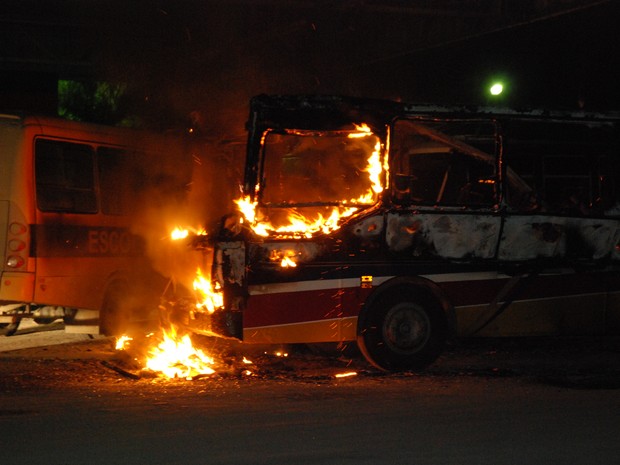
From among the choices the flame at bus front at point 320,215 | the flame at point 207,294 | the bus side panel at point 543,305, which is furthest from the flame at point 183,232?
the bus side panel at point 543,305

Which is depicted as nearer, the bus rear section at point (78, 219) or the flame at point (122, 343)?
the bus rear section at point (78, 219)

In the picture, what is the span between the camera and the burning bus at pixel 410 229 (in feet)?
32.8

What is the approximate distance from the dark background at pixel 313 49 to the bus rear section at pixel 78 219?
3.17 m

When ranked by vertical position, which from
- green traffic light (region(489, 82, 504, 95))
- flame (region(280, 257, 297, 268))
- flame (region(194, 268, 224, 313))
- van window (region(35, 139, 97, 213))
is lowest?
flame (region(194, 268, 224, 313))

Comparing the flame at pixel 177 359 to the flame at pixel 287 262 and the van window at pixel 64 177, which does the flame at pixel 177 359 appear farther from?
the van window at pixel 64 177

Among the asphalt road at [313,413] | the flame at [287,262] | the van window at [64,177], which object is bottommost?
the asphalt road at [313,413]

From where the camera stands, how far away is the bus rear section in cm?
1180

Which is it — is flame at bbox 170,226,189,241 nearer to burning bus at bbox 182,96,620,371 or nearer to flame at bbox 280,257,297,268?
burning bus at bbox 182,96,620,371

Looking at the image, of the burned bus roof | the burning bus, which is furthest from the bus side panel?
the burned bus roof

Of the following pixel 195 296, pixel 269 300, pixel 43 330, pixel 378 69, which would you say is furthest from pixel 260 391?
pixel 378 69

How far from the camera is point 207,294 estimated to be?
1023 centimetres

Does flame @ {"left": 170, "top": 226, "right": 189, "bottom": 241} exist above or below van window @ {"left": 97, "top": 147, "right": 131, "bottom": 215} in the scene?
below

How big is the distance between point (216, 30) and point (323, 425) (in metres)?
13.3

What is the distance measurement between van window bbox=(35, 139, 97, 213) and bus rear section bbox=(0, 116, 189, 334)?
0.5 inches
